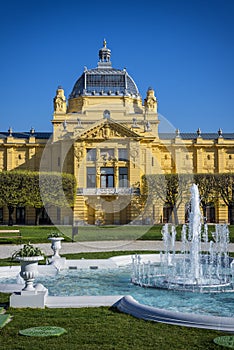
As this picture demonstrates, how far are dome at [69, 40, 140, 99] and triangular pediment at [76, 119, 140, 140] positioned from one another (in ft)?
25.9

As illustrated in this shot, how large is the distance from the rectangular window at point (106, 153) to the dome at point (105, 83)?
10070 millimetres

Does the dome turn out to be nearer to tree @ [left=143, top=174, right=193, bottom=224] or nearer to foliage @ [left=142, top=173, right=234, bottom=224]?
tree @ [left=143, top=174, right=193, bottom=224]

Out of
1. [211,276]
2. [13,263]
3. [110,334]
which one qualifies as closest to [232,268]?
[211,276]

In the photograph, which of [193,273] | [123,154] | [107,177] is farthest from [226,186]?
[193,273]

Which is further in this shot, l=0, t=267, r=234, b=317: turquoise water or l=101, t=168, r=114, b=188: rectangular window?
l=101, t=168, r=114, b=188: rectangular window

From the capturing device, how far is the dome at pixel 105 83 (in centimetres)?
6425

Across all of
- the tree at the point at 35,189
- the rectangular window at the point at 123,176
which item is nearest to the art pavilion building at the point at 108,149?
the rectangular window at the point at 123,176

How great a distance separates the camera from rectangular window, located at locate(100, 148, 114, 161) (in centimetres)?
5756

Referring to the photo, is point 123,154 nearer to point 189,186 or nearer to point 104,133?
point 104,133

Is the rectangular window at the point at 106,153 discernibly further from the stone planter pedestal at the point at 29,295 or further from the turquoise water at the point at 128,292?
the stone planter pedestal at the point at 29,295

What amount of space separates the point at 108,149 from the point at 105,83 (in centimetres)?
1207

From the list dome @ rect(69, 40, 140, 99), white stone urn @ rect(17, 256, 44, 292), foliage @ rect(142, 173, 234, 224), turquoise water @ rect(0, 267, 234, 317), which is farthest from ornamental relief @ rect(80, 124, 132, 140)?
white stone urn @ rect(17, 256, 44, 292)

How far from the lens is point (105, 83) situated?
2559 inches

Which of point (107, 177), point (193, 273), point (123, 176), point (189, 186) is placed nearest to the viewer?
point (193, 273)
